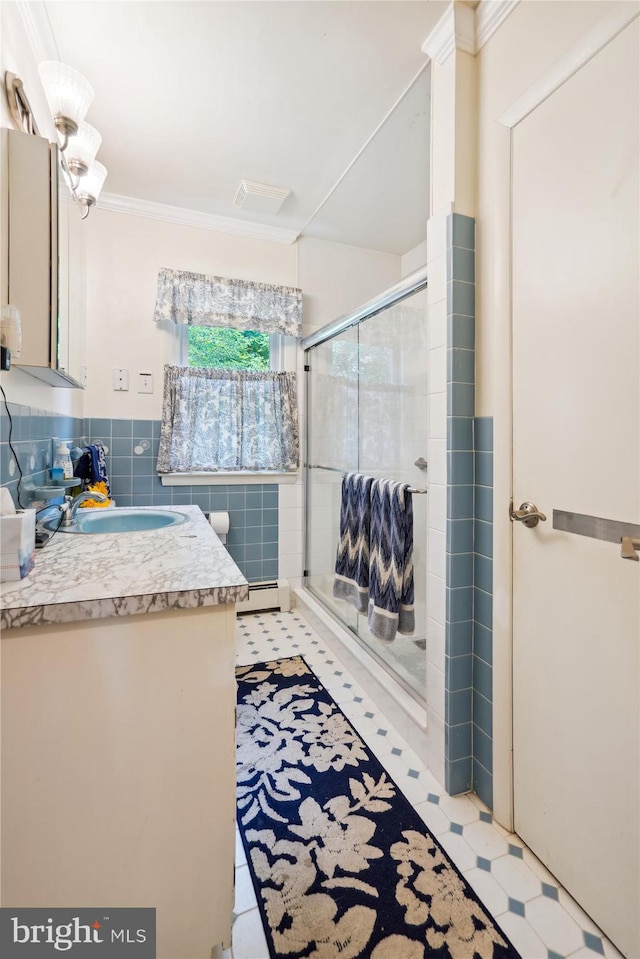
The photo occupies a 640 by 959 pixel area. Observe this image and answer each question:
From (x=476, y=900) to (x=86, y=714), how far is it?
102 cm

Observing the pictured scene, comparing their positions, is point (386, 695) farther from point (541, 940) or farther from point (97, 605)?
point (97, 605)

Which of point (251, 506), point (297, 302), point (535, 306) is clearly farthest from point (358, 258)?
point (535, 306)

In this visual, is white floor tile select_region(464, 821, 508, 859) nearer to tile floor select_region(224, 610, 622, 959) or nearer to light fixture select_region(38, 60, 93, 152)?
tile floor select_region(224, 610, 622, 959)

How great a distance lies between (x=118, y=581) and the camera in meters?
0.84

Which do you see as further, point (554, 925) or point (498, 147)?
point (498, 147)

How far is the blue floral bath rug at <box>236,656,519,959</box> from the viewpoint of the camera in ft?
3.07

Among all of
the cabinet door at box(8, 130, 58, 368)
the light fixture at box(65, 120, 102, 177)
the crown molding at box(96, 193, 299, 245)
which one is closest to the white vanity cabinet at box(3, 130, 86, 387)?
the cabinet door at box(8, 130, 58, 368)

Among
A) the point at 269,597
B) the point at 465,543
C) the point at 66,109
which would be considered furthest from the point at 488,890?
the point at 66,109

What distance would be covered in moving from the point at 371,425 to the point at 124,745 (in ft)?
5.70

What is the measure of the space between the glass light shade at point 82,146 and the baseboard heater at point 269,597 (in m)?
2.21

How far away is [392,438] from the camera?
211 cm

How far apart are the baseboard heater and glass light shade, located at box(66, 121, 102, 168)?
2210 mm

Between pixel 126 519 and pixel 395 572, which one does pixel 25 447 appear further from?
pixel 395 572

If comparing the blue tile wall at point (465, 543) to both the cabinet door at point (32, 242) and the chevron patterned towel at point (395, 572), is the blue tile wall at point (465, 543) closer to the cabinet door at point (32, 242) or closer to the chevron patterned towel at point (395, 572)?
the chevron patterned towel at point (395, 572)
